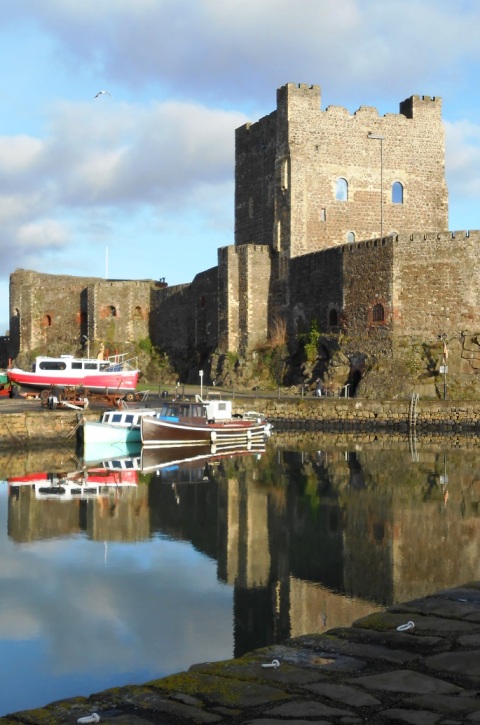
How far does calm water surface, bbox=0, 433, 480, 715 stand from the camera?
11.2m

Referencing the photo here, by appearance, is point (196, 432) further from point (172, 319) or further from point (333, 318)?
point (172, 319)

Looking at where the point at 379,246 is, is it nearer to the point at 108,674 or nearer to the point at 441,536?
the point at 441,536

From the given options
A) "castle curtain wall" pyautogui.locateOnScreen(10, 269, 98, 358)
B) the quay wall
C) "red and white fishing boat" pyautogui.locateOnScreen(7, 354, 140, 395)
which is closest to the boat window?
"red and white fishing boat" pyautogui.locateOnScreen(7, 354, 140, 395)

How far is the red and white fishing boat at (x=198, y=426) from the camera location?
114 feet

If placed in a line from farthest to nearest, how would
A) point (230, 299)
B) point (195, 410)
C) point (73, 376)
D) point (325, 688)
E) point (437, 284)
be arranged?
point (230, 299) < point (437, 284) < point (73, 376) < point (195, 410) < point (325, 688)

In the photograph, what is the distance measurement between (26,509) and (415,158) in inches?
1400

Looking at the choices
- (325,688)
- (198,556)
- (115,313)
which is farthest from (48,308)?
(325,688)

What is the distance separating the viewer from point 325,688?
6512mm

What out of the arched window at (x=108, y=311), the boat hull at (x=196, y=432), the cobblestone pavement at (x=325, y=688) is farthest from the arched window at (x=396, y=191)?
the cobblestone pavement at (x=325, y=688)

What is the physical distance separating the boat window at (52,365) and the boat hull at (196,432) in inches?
337

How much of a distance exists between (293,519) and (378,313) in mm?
24209

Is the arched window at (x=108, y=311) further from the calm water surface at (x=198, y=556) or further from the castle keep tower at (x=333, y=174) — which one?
the calm water surface at (x=198, y=556)

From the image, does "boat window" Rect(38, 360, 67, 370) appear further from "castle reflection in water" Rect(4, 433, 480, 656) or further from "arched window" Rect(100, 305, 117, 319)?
"arched window" Rect(100, 305, 117, 319)

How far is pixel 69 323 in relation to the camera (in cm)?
5962
